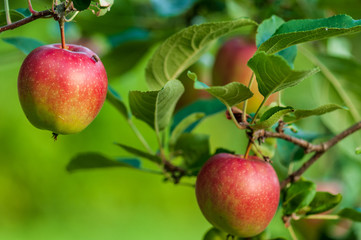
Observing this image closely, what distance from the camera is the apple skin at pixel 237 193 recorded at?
2.06 ft

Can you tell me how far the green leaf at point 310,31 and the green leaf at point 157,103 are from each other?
0.12 meters

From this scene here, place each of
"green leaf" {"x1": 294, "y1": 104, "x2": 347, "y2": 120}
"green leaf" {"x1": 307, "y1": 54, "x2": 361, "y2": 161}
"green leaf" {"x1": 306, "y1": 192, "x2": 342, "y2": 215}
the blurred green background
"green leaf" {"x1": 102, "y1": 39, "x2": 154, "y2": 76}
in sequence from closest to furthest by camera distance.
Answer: "green leaf" {"x1": 294, "y1": 104, "x2": 347, "y2": 120} < "green leaf" {"x1": 306, "y1": 192, "x2": 342, "y2": 215} < "green leaf" {"x1": 307, "y1": 54, "x2": 361, "y2": 161} < "green leaf" {"x1": 102, "y1": 39, "x2": 154, "y2": 76} < the blurred green background

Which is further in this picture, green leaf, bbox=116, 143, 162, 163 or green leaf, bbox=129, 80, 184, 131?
green leaf, bbox=116, 143, 162, 163

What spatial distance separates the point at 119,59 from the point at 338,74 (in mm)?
487

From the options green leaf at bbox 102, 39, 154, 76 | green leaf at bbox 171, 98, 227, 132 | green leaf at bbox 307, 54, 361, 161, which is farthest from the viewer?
green leaf at bbox 102, 39, 154, 76

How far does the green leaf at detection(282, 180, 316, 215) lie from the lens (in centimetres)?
74

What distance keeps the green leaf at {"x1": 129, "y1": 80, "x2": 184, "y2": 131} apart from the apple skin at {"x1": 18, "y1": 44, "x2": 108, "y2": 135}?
0.31ft

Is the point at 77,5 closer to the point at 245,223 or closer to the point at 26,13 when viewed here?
the point at 26,13

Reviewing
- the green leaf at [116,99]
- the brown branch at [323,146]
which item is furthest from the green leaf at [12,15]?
the brown branch at [323,146]

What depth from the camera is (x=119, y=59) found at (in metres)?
1.24

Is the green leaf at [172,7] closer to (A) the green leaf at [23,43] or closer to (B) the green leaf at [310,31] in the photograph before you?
(A) the green leaf at [23,43]

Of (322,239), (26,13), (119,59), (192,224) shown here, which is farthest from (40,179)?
(26,13)

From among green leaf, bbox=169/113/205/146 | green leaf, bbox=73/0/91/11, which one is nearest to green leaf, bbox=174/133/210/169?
green leaf, bbox=169/113/205/146

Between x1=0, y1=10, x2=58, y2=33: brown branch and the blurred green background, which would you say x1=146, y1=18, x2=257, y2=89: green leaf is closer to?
x1=0, y1=10, x2=58, y2=33: brown branch
